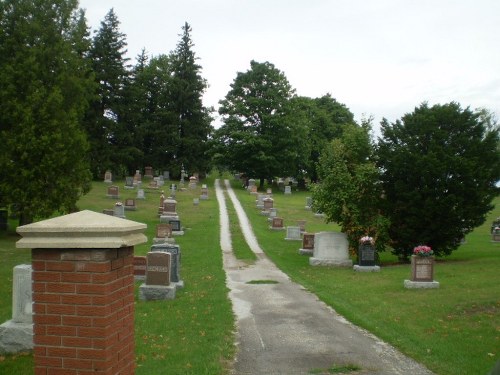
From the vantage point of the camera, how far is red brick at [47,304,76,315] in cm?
392

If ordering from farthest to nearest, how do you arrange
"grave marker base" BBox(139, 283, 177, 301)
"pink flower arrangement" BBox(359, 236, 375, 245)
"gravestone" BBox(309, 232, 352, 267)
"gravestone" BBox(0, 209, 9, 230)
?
"gravestone" BBox(0, 209, 9, 230)
"gravestone" BBox(309, 232, 352, 267)
"pink flower arrangement" BBox(359, 236, 375, 245)
"grave marker base" BBox(139, 283, 177, 301)

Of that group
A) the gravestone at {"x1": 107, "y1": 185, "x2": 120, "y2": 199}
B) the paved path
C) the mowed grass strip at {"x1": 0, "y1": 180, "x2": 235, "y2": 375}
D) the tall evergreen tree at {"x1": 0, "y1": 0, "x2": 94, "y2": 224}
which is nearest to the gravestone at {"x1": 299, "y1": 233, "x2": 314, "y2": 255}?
the mowed grass strip at {"x1": 0, "y1": 180, "x2": 235, "y2": 375}

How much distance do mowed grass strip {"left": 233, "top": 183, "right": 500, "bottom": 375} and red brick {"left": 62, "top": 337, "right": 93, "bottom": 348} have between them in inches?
213

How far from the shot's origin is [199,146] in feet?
192

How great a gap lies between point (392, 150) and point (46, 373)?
18.8m

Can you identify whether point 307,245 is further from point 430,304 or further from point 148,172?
point 148,172

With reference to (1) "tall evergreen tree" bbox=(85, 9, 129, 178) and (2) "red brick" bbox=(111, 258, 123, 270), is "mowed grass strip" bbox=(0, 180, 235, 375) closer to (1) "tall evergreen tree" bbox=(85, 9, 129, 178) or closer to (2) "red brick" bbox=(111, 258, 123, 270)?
(2) "red brick" bbox=(111, 258, 123, 270)

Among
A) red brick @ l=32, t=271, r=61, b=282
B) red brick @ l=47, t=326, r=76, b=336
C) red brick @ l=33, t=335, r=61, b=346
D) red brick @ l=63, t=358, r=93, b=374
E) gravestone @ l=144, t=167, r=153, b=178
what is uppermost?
gravestone @ l=144, t=167, r=153, b=178

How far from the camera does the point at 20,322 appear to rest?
29.5 feet

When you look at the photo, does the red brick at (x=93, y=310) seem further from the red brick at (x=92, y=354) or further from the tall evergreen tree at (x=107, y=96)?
the tall evergreen tree at (x=107, y=96)

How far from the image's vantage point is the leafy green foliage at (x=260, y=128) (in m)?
56.0

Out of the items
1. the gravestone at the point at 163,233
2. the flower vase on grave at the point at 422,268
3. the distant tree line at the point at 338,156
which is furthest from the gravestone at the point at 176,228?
the flower vase on grave at the point at 422,268

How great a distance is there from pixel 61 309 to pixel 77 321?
155 mm

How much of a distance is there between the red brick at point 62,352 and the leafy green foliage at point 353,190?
17.3m
